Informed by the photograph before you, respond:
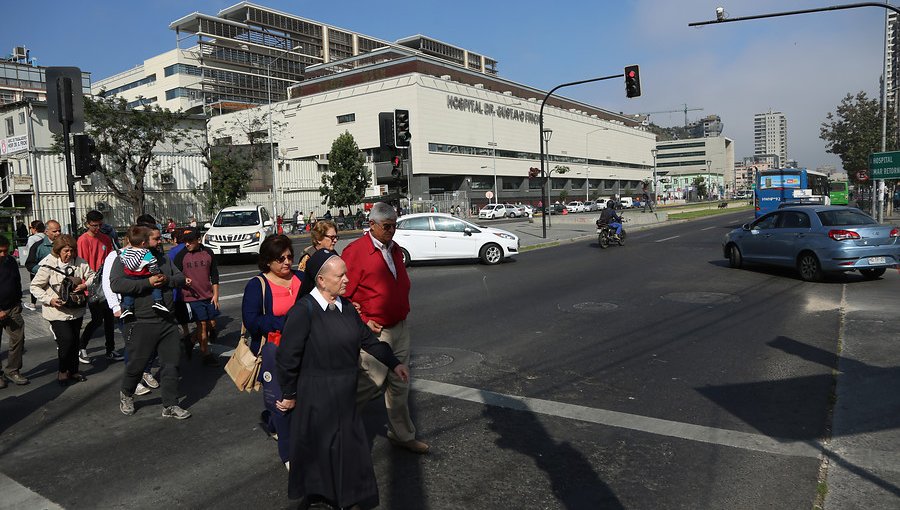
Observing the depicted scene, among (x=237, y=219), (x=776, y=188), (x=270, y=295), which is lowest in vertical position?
(x=270, y=295)

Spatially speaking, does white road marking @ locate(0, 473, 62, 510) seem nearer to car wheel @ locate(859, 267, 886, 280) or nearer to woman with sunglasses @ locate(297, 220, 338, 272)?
woman with sunglasses @ locate(297, 220, 338, 272)

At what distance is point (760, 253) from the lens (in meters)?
14.2

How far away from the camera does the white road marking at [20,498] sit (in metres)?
3.97

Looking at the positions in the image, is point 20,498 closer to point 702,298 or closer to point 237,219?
point 702,298

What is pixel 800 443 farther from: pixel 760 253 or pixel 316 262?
pixel 760 253

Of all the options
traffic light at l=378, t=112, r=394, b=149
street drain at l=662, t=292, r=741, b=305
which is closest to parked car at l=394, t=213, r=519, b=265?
traffic light at l=378, t=112, r=394, b=149

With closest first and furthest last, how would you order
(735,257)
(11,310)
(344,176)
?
(11,310) → (735,257) → (344,176)

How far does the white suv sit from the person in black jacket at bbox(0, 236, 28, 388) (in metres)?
12.2

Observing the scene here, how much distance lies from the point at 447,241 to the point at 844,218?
976 cm

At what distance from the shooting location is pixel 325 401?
3.24 metres

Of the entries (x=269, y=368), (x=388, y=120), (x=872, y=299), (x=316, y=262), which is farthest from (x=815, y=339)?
(x=388, y=120)

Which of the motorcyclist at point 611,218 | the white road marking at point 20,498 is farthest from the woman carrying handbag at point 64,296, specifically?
the motorcyclist at point 611,218

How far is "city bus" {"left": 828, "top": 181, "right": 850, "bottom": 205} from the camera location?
147 feet

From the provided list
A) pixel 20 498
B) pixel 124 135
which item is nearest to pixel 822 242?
pixel 20 498
